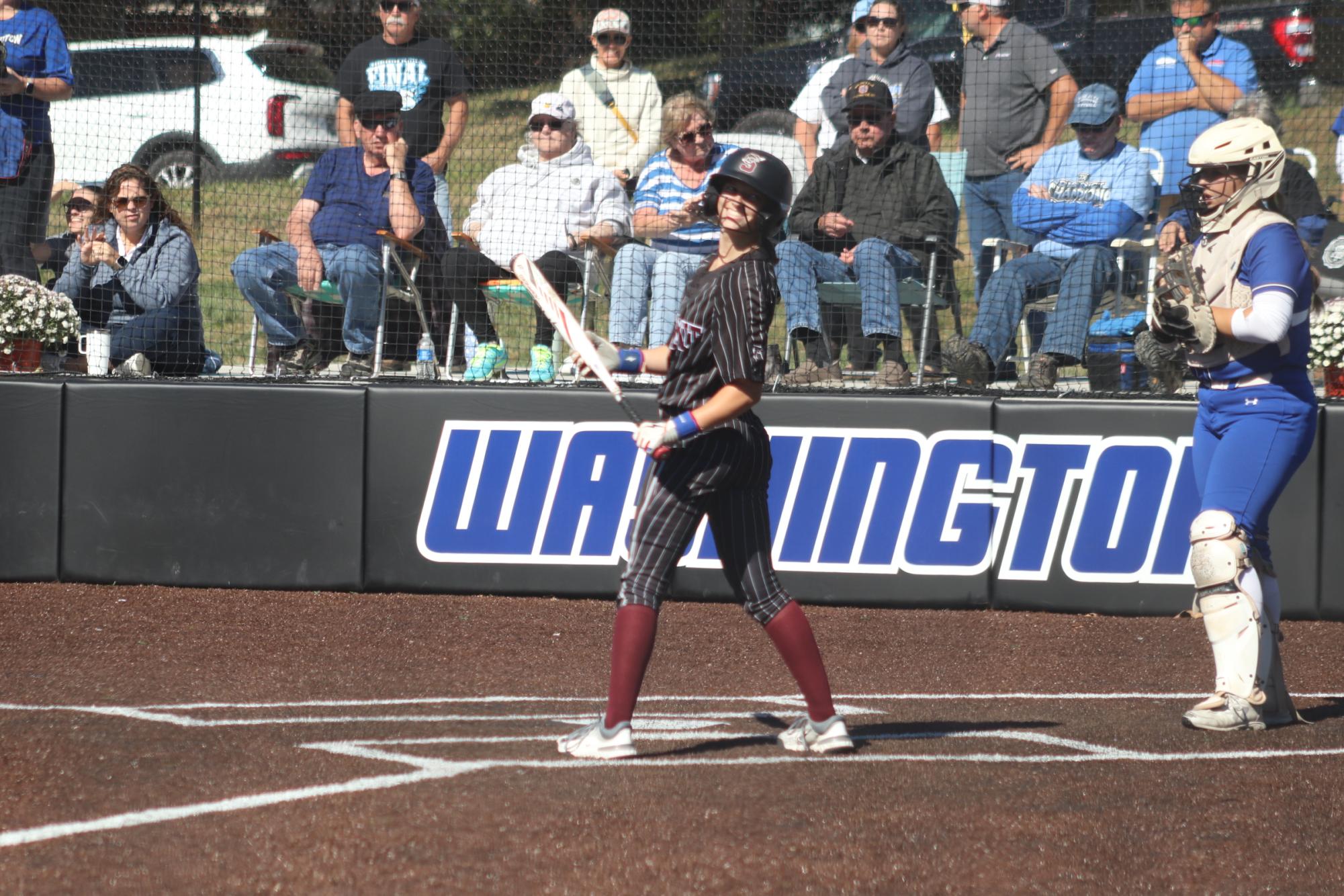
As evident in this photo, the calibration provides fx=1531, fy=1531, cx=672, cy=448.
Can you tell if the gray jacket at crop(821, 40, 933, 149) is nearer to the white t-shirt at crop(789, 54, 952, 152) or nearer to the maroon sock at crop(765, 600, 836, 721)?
the white t-shirt at crop(789, 54, 952, 152)

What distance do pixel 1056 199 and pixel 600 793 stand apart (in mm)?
6330

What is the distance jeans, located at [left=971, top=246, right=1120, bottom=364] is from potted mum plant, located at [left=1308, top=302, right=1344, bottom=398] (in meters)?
1.19

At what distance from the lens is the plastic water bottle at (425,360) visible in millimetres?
8867

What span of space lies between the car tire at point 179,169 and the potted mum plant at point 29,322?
5.14 ft

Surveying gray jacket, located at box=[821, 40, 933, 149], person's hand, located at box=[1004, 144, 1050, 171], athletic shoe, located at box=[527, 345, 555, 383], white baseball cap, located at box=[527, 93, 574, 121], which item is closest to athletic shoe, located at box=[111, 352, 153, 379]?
athletic shoe, located at box=[527, 345, 555, 383]

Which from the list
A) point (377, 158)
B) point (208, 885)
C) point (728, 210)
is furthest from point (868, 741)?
point (377, 158)

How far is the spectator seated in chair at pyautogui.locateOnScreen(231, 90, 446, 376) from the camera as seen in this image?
9312mm

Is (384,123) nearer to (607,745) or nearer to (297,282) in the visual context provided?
(297,282)

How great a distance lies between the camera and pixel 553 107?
32.0 feet

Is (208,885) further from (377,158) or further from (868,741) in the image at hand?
(377,158)

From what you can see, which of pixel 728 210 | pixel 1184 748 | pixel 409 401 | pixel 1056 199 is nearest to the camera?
pixel 728 210

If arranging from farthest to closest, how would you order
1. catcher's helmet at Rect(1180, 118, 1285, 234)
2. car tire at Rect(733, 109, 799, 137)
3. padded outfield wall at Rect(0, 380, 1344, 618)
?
car tire at Rect(733, 109, 799, 137)
padded outfield wall at Rect(0, 380, 1344, 618)
catcher's helmet at Rect(1180, 118, 1285, 234)

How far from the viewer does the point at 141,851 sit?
354 cm

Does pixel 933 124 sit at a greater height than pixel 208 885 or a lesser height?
greater
